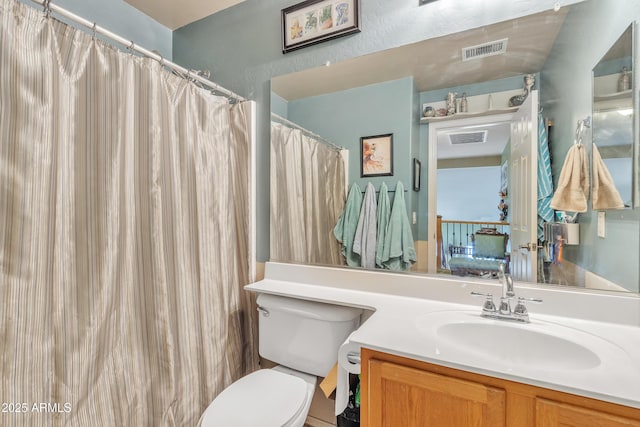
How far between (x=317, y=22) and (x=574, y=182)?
1.34m

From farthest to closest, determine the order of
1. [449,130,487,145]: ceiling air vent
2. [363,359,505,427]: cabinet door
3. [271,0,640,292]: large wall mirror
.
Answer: [449,130,487,145]: ceiling air vent
[271,0,640,292]: large wall mirror
[363,359,505,427]: cabinet door

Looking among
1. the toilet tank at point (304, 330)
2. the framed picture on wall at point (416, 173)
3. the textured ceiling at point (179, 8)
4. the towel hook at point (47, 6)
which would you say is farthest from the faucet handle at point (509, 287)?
the textured ceiling at point (179, 8)

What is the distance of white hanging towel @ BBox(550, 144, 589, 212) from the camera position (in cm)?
105

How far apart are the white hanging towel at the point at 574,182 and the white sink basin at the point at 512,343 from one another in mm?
427

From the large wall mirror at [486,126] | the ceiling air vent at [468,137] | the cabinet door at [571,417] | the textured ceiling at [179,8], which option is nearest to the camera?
the cabinet door at [571,417]

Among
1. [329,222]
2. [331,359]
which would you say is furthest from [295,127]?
[331,359]

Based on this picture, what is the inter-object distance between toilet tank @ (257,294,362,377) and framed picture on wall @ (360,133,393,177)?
65 cm

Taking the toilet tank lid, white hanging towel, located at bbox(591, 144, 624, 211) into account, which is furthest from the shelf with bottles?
the toilet tank lid

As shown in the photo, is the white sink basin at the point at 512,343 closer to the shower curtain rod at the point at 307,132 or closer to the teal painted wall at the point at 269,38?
the teal painted wall at the point at 269,38

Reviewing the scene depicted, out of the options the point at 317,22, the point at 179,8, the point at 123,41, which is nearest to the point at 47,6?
the point at 123,41

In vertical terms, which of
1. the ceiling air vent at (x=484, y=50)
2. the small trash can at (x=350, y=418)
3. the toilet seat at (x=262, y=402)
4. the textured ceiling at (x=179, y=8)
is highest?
the textured ceiling at (x=179, y=8)

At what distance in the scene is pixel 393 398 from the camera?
863 mm

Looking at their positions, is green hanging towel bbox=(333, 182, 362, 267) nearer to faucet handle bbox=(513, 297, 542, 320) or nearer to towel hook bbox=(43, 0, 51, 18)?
faucet handle bbox=(513, 297, 542, 320)

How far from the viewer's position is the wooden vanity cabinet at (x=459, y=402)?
2.25 feet
